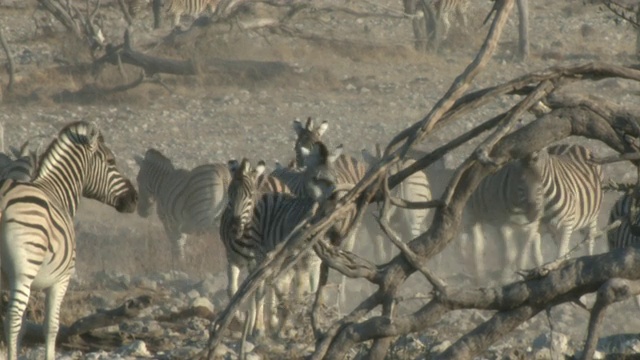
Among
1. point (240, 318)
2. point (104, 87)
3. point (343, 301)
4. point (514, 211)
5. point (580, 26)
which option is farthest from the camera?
point (580, 26)

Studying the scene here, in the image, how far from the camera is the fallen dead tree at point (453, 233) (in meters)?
4.46

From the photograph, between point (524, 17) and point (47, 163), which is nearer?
point (47, 163)

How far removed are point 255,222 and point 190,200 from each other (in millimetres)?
4179

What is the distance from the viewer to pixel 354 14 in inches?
1123

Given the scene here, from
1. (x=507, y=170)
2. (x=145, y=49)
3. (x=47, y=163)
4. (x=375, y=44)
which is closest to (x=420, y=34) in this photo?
Answer: (x=375, y=44)

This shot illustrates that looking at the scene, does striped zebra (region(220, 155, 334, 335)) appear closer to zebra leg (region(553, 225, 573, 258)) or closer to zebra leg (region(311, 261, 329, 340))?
zebra leg (region(553, 225, 573, 258))

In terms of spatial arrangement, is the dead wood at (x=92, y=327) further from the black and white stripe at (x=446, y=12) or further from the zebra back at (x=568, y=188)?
the black and white stripe at (x=446, y=12)

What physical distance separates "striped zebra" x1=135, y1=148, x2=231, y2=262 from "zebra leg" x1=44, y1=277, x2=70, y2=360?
5911mm

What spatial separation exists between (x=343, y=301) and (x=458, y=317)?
1.61m

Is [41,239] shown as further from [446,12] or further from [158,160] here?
[446,12]

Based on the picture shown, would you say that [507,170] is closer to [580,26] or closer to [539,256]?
[539,256]

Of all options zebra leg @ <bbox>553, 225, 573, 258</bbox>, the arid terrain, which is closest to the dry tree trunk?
the arid terrain

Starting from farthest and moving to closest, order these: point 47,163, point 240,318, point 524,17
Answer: point 524,17, point 240,318, point 47,163

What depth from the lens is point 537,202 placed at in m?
13.7
